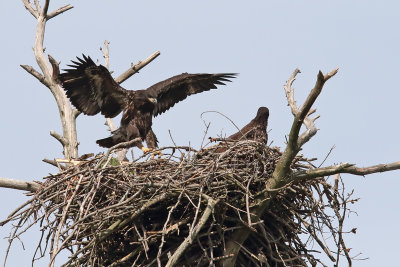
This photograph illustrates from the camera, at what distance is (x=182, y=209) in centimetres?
733

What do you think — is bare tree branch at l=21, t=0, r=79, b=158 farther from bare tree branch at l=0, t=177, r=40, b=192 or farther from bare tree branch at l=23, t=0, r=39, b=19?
bare tree branch at l=0, t=177, r=40, b=192

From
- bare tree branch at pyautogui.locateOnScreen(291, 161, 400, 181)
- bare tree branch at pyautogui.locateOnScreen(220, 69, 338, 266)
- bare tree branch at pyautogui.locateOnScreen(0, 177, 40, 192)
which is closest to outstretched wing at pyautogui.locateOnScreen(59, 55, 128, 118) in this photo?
bare tree branch at pyautogui.locateOnScreen(0, 177, 40, 192)

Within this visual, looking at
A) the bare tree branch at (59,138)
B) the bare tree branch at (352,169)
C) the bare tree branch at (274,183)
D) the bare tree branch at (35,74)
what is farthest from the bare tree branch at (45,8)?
the bare tree branch at (352,169)

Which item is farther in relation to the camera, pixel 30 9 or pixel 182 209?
pixel 30 9

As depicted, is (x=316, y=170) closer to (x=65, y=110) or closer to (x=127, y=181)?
(x=127, y=181)

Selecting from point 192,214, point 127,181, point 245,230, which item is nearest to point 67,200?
point 127,181

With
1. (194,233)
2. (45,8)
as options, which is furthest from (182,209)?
(45,8)

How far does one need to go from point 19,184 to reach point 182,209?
2.10 m

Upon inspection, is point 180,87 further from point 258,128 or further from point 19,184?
point 19,184

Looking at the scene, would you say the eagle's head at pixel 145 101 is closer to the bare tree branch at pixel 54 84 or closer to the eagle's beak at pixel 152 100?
the eagle's beak at pixel 152 100

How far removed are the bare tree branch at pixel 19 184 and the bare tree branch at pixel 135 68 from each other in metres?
3.22

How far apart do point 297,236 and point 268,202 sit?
74 cm

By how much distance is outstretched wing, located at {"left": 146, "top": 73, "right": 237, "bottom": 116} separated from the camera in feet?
35.3

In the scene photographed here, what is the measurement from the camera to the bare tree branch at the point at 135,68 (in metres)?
11.0
